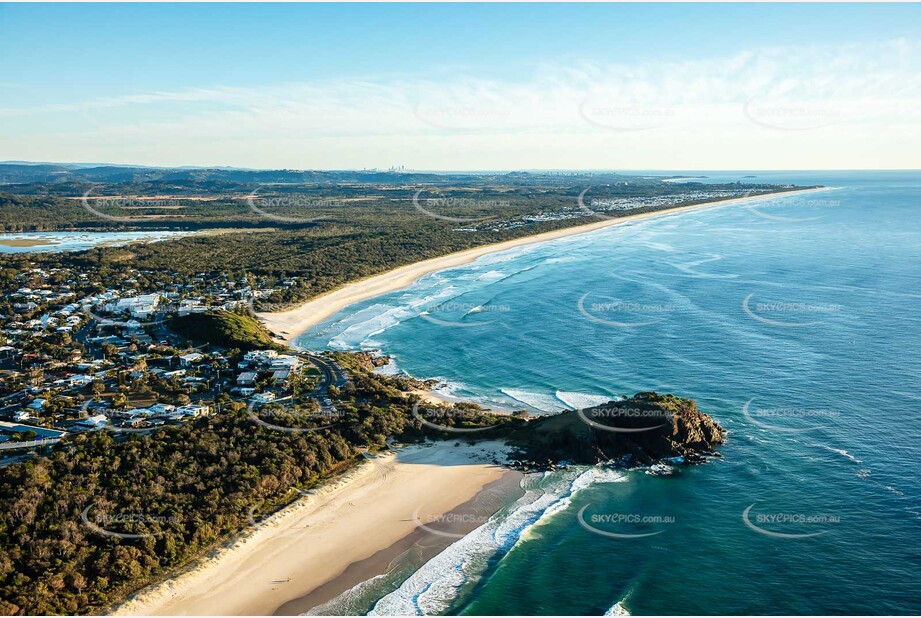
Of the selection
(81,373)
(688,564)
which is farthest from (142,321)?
(688,564)

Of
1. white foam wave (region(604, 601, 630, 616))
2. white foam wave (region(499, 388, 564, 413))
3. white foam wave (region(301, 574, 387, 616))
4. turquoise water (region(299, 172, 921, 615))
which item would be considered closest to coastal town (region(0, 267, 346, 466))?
turquoise water (region(299, 172, 921, 615))

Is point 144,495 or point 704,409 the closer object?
point 144,495

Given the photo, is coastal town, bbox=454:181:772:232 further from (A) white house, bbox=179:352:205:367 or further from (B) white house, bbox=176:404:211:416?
(B) white house, bbox=176:404:211:416

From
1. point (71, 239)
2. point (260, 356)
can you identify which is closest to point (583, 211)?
point (71, 239)

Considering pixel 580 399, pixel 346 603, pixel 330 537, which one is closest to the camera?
pixel 346 603

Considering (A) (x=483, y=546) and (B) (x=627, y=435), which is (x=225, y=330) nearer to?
(A) (x=483, y=546)

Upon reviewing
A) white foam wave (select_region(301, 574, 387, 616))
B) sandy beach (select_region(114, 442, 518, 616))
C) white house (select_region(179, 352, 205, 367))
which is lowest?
white foam wave (select_region(301, 574, 387, 616))
